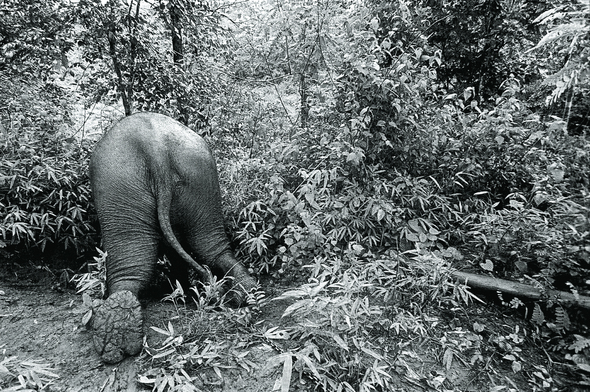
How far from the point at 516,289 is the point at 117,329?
2.66 meters

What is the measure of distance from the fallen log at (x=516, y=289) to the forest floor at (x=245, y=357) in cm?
16

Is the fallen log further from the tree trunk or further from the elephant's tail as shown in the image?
the tree trunk

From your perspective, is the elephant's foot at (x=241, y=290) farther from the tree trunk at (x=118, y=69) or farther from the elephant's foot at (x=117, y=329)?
the tree trunk at (x=118, y=69)

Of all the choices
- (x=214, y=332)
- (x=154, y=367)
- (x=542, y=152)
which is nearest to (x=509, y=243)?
(x=542, y=152)

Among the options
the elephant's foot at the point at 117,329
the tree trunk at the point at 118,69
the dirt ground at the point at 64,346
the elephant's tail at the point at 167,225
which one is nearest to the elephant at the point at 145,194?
the elephant's tail at the point at 167,225

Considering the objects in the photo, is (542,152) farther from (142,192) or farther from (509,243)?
(142,192)

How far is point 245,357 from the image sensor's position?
2420mm

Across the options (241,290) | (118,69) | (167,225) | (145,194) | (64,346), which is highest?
(118,69)

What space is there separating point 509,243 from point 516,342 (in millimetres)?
779

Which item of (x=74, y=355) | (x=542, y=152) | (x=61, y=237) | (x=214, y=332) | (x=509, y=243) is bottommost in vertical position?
(x=74, y=355)

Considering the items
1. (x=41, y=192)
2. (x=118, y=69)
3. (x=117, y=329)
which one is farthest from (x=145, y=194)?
(x=118, y=69)

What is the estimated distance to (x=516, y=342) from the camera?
105 inches

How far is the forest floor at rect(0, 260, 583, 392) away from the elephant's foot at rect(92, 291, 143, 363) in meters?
0.07

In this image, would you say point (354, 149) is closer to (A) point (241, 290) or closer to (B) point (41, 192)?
(A) point (241, 290)
